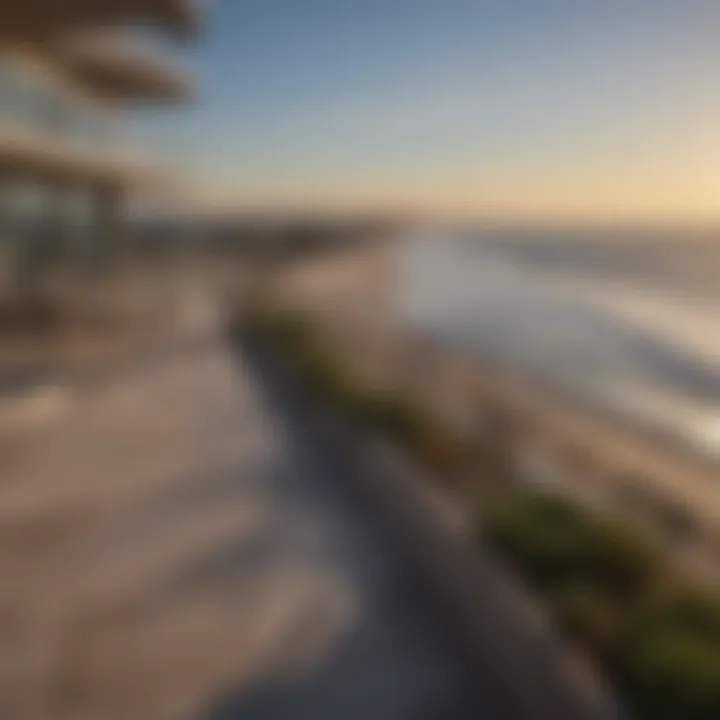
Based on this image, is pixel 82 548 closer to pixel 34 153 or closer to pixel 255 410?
pixel 255 410

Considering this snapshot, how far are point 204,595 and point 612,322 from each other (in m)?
1.06

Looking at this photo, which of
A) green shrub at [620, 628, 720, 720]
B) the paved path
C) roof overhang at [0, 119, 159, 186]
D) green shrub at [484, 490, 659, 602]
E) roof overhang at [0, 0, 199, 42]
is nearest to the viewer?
green shrub at [620, 628, 720, 720]

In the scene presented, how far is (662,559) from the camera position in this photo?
157 centimetres

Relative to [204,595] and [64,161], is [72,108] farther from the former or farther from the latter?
[204,595]

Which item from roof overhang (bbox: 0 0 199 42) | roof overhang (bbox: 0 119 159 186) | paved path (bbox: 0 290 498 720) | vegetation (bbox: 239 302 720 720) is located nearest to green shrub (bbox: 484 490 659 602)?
vegetation (bbox: 239 302 720 720)

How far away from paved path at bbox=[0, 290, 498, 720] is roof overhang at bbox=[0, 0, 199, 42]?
116 centimetres

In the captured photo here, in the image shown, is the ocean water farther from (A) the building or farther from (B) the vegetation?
(A) the building

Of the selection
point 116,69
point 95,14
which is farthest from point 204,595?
point 116,69

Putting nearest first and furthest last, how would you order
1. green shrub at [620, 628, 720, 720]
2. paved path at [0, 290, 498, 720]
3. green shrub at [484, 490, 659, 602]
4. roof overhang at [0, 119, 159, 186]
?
green shrub at [620, 628, 720, 720]
paved path at [0, 290, 498, 720]
green shrub at [484, 490, 659, 602]
roof overhang at [0, 119, 159, 186]

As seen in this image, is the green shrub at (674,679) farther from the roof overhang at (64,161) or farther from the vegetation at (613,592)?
the roof overhang at (64,161)

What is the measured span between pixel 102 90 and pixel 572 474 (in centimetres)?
302

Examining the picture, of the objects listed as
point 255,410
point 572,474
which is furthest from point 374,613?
point 255,410

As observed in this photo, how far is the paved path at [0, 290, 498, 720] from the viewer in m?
1.41

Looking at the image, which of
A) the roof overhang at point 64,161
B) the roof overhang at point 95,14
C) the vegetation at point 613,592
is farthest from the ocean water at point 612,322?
the roof overhang at point 64,161
